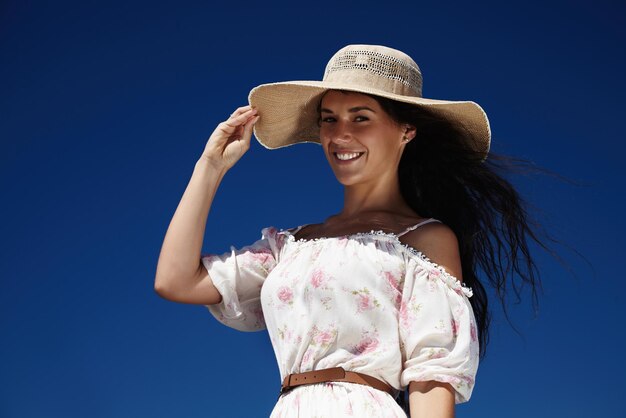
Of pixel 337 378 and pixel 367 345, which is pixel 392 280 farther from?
pixel 337 378

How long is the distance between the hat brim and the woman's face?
0.07m

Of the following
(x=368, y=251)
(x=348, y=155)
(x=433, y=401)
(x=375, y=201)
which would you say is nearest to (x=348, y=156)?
(x=348, y=155)

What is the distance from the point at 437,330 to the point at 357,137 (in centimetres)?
67

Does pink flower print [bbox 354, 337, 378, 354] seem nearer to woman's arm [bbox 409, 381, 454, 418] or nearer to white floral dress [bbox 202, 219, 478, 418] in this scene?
white floral dress [bbox 202, 219, 478, 418]

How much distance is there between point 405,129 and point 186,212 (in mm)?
751

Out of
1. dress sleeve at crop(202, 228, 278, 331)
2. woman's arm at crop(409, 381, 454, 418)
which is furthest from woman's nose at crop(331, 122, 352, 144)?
woman's arm at crop(409, 381, 454, 418)

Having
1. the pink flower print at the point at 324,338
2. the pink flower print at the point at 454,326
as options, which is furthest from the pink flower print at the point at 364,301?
the pink flower print at the point at 454,326

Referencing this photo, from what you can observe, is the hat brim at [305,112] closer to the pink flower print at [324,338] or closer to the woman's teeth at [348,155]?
the woman's teeth at [348,155]

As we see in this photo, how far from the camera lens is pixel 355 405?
8.50 feet

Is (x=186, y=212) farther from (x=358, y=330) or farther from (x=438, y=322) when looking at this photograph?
(x=438, y=322)

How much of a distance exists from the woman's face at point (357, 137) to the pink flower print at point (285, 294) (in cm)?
42

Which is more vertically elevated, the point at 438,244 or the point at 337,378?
the point at 438,244

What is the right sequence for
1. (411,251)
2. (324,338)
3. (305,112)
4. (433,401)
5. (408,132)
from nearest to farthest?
(433,401) < (324,338) < (411,251) < (408,132) < (305,112)

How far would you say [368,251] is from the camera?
278 cm
